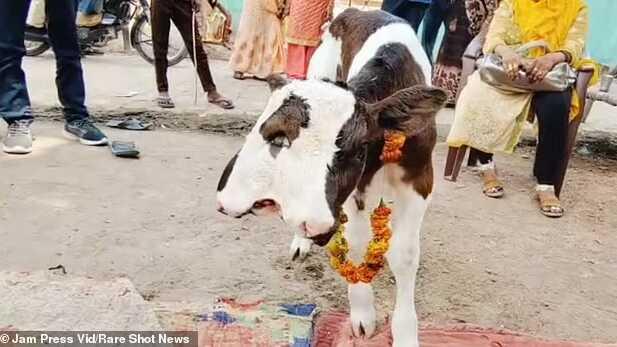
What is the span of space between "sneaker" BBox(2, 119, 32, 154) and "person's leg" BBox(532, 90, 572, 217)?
3.12m

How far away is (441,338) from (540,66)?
6.89ft

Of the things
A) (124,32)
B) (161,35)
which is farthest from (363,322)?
(124,32)

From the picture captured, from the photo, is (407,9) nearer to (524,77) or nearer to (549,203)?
(524,77)

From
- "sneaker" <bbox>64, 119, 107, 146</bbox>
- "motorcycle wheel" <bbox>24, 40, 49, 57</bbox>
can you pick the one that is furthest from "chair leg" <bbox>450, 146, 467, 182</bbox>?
"motorcycle wheel" <bbox>24, 40, 49, 57</bbox>

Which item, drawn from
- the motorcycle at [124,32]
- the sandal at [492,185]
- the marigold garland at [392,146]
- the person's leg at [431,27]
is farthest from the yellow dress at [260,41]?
the marigold garland at [392,146]

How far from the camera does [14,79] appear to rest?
4.42m

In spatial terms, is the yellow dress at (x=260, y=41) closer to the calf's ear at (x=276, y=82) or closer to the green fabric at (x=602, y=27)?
the green fabric at (x=602, y=27)

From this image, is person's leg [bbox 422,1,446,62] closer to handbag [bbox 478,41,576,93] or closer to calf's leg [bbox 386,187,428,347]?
handbag [bbox 478,41,576,93]

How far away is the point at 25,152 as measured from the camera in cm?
448

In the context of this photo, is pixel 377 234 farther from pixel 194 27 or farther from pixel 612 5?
pixel 612 5

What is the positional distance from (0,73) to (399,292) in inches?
116

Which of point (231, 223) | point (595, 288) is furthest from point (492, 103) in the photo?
point (231, 223)

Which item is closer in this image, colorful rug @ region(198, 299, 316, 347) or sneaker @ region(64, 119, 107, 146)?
colorful rug @ region(198, 299, 316, 347)

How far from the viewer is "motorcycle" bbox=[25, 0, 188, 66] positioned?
8.16 meters
